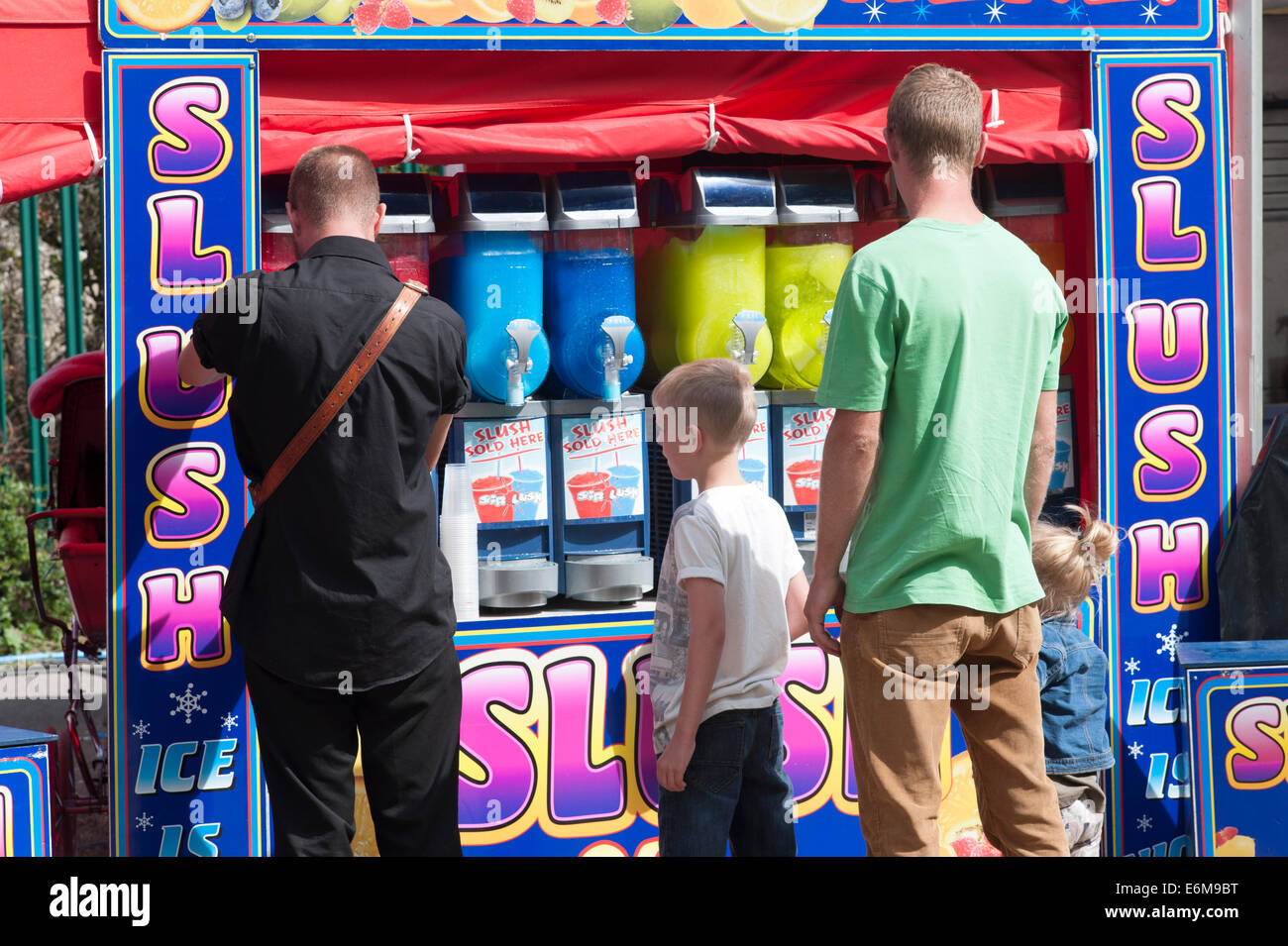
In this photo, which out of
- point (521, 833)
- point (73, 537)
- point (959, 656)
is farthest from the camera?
point (73, 537)

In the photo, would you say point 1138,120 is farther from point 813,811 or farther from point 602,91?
point 813,811

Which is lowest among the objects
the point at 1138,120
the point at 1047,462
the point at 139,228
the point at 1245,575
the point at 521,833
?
the point at 521,833

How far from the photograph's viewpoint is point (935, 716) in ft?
9.05

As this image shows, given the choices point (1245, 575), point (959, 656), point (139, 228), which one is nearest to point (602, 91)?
point (139, 228)

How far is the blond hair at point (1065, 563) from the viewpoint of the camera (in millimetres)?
3662

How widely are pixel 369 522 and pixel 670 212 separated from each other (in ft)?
5.55

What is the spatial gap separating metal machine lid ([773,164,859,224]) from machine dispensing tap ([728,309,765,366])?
1.06ft

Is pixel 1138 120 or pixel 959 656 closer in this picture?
pixel 959 656

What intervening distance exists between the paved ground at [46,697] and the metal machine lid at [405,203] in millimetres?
2585

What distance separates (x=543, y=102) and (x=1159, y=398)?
2085 mm

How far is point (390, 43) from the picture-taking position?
3.96 m

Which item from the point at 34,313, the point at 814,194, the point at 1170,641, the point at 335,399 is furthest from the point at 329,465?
the point at 34,313

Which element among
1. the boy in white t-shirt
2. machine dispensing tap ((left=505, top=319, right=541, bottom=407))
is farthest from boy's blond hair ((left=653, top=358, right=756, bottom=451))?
machine dispensing tap ((left=505, top=319, right=541, bottom=407))

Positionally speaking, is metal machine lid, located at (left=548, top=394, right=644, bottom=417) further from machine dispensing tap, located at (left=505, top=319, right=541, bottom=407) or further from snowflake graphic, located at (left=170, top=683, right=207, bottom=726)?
snowflake graphic, located at (left=170, top=683, right=207, bottom=726)
